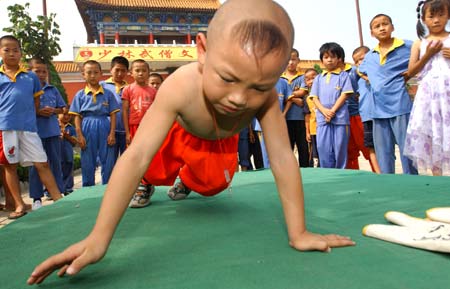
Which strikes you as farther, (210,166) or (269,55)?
(210,166)

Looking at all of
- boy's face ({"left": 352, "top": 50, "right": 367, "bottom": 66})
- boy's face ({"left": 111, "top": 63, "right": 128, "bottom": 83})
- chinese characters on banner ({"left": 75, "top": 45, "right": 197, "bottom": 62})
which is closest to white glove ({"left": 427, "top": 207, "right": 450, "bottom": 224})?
boy's face ({"left": 352, "top": 50, "right": 367, "bottom": 66})

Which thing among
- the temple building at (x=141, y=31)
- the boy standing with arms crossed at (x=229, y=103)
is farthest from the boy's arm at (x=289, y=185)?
the temple building at (x=141, y=31)

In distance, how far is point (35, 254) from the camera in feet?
4.42

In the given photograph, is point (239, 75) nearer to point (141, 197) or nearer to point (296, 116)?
point (141, 197)

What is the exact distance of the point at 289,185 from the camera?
1271 millimetres

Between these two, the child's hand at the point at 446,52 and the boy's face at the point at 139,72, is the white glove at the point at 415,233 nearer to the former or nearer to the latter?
the child's hand at the point at 446,52

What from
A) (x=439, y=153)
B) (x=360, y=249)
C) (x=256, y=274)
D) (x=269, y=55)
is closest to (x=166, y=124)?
(x=269, y=55)

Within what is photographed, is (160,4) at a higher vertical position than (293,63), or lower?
higher

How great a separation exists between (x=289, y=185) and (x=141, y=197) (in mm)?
1093

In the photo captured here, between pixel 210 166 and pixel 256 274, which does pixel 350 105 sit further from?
pixel 256 274

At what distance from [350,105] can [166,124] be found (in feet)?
11.3

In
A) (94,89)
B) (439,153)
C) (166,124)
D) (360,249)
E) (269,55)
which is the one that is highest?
(94,89)

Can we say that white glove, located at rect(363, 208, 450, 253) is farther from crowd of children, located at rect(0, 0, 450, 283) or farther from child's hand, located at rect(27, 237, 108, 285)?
child's hand, located at rect(27, 237, 108, 285)

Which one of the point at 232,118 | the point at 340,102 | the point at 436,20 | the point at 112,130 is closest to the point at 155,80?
the point at 112,130
